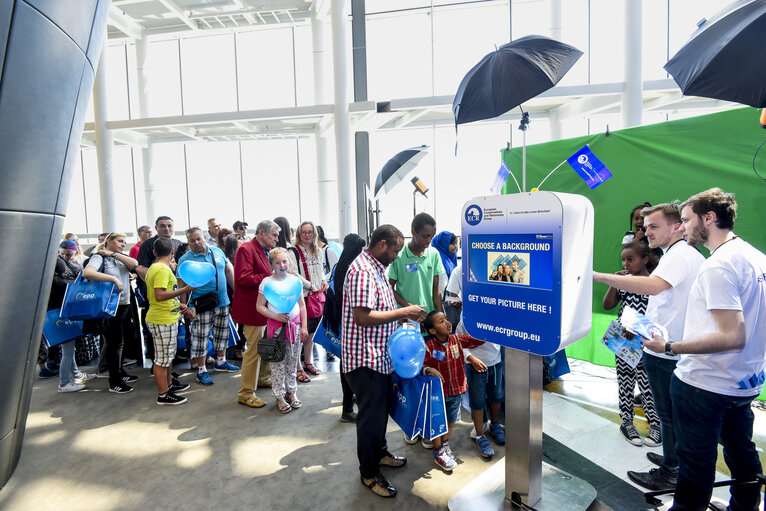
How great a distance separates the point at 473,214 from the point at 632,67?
278 inches

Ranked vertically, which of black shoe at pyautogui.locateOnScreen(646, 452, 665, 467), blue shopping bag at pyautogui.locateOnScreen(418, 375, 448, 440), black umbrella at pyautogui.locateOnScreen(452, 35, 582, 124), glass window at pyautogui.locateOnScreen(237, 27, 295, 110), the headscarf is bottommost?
black shoe at pyautogui.locateOnScreen(646, 452, 665, 467)

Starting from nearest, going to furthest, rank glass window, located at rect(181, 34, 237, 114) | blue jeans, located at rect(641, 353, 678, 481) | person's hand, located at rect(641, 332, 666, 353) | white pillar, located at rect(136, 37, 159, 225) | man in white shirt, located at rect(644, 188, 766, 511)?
man in white shirt, located at rect(644, 188, 766, 511), person's hand, located at rect(641, 332, 666, 353), blue jeans, located at rect(641, 353, 678, 481), white pillar, located at rect(136, 37, 159, 225), glass window, located at rect(181, 34, 237, 114)

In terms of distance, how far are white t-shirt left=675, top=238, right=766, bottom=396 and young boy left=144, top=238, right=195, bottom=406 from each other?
3.70 meters

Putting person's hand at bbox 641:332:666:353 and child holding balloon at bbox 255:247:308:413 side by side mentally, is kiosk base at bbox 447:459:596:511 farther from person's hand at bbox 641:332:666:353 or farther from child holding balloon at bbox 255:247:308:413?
child holding balloon at bbox 255:247:308:413

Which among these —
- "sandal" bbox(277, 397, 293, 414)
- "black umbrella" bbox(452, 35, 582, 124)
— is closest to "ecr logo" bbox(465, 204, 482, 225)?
"black umbrella" bbox(452, 35, 582, 124)

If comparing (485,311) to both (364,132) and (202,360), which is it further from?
(364,132)

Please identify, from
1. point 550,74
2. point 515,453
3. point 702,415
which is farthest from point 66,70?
point 702,415

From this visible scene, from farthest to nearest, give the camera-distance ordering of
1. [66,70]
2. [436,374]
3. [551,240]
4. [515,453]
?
[436,374]
[66,70]
[515,453]
[551,240]

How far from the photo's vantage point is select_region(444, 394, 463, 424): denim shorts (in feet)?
8.70

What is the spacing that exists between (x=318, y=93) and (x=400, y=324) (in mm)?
8189

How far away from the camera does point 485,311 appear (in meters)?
1.72

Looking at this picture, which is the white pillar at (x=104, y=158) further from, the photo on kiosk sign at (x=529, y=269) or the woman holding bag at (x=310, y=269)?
the photo on kiosk sign at (x=529, y=269)

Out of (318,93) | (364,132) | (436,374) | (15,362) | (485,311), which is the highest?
(318,93)

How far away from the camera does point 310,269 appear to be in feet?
13.7
